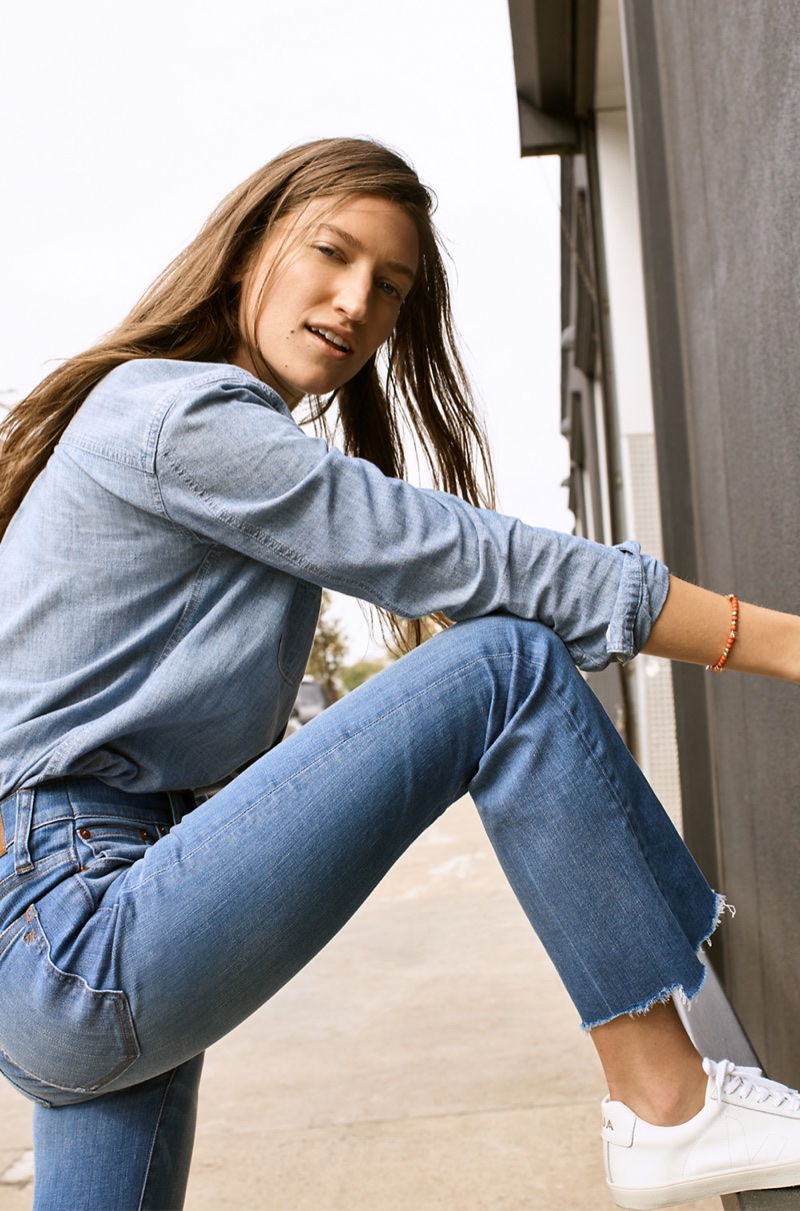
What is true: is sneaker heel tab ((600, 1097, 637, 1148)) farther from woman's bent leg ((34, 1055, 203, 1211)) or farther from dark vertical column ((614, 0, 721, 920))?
dark vertical column ((614, 0, 721, 920))

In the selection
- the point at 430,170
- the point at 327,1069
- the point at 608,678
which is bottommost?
the point at 608,678

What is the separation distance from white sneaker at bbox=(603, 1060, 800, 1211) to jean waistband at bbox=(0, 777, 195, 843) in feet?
1.86

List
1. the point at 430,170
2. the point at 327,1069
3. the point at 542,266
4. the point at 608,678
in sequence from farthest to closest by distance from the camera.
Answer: the point at 542,266 < the point at 608,678 < the point at 327,1069 < the point at 430,170

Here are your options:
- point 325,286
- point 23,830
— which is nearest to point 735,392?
point 325,286

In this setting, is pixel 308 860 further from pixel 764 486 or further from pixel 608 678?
pixel 608 678

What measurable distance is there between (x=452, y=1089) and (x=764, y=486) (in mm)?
1673

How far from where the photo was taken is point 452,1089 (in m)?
2.61

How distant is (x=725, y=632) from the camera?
106cm

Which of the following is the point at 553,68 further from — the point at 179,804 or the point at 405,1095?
the point at 179,804

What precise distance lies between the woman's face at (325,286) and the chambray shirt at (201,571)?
212mm

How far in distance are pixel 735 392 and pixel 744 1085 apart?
130 cm

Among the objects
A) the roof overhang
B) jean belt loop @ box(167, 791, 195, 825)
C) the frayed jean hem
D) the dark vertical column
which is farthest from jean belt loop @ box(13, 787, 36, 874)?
the roof overhang

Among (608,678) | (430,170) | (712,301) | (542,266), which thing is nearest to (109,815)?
(430,170)

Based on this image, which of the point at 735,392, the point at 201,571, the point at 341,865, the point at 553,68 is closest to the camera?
the point at 341,865
